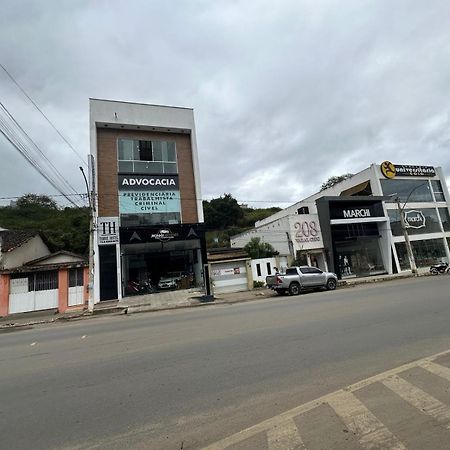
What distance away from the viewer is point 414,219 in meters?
36.7

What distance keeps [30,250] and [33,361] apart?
22.2m

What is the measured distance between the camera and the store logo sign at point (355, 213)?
3292cm

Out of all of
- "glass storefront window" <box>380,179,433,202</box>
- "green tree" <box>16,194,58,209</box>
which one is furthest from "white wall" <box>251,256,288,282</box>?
"green tree" <box>16,194,58,209</box>

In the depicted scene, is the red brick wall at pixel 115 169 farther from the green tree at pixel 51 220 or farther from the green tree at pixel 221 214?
the green tree at pixel 221 214

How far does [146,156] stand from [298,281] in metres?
16.2

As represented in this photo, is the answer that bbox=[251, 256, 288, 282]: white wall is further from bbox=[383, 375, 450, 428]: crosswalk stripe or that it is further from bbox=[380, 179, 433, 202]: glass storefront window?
bbox=[383, 375, 450, 428]: crosswalk stripe

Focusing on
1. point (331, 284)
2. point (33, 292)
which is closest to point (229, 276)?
point (331, 284)

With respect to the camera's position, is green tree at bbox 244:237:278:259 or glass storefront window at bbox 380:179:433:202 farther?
glass storefront window at bbox 380:179:433:202

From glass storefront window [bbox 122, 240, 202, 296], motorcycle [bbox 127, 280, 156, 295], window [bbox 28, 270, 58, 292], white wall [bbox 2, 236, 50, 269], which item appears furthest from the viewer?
glass storefront window [bbox 122, 240, 202, 296]

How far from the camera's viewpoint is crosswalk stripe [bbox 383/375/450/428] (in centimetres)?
361

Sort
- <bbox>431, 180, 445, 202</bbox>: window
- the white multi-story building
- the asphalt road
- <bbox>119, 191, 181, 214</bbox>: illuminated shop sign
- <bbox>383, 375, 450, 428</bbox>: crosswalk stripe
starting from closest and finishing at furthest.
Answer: <bbox>383, 375, 450, 428</bbox>: crosswalk stripe → the asphalt road → <bbox>119, 191, 181, 214</bbox>: illuminated shop sign → the white multi-story building → <bbox>431, 180, 445, 202</bbox>: window

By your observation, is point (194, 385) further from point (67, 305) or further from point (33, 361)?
point (67, 305)

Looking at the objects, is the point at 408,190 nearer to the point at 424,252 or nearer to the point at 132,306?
the point at 424,252

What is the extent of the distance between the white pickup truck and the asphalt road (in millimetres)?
11366
